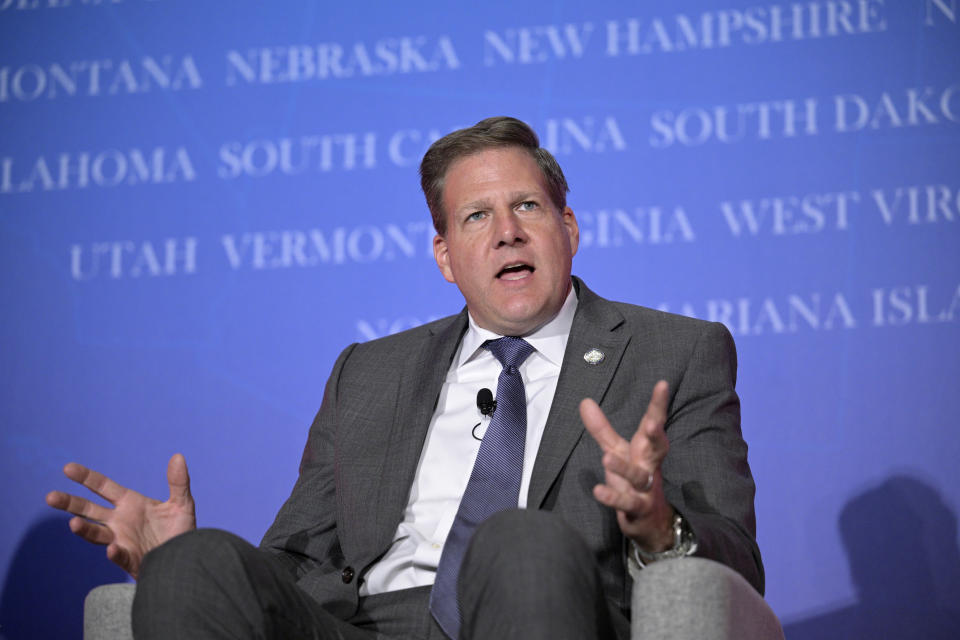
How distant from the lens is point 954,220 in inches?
110

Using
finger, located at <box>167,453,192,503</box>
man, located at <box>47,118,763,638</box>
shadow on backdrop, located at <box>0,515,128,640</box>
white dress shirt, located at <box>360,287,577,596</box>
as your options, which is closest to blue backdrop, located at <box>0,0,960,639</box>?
shadow on backdrop, located at <box>0,515,128,640</box>

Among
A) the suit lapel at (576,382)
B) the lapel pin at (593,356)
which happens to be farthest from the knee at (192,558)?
the lapel pin at (593,356)

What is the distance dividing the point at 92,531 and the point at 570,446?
0.84 m

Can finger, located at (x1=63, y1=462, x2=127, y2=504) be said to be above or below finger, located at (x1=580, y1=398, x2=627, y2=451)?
below

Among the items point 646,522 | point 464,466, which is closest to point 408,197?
point 464,466

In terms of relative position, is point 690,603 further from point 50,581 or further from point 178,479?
point 50,581

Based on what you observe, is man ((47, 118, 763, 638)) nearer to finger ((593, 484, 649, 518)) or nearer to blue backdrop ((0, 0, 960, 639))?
finger ((593, 484, 649, 518))

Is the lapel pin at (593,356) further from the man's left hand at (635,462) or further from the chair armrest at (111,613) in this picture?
the chair armrest at (111,613)

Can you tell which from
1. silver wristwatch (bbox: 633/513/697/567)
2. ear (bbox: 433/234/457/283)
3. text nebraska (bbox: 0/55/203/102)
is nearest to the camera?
silver wristwatch (bbox: 633/513/697/567)

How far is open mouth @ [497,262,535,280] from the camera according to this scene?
2162 millimetres

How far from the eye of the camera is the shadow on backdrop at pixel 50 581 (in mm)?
3191

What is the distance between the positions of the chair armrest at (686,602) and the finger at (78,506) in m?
0.92

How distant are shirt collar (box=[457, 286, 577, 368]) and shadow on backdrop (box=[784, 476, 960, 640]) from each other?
1.13 metres

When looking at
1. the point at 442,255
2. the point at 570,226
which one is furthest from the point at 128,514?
the point at 570,226
